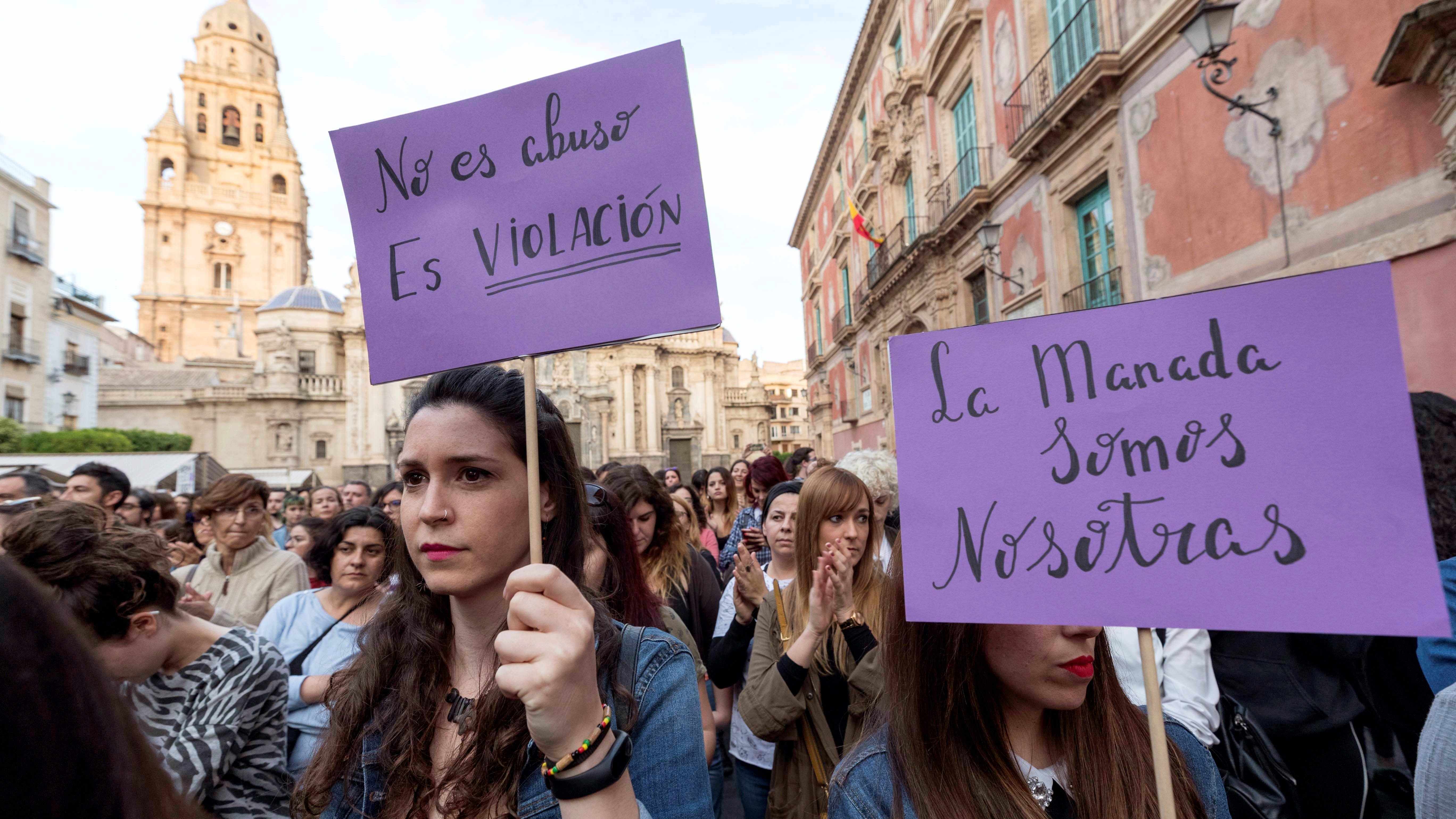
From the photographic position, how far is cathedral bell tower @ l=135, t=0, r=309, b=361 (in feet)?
179

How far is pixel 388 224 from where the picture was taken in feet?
5.48

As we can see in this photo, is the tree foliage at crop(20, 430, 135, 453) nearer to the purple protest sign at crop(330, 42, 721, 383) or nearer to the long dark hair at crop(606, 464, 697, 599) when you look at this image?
the long dark hair at crop(606, 464, 697, 599)

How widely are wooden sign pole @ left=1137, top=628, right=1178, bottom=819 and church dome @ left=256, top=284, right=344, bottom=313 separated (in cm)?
4882

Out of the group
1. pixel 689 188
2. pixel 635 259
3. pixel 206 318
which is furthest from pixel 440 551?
pixel 206 318

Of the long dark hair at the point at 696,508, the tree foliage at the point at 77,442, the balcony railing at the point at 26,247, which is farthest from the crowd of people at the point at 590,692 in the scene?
the balcony railing at the point at 26,247

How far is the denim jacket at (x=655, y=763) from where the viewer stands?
146cm

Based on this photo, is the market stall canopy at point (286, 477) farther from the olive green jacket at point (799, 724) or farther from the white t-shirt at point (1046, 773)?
the white t-shirt at point (1046, 773)

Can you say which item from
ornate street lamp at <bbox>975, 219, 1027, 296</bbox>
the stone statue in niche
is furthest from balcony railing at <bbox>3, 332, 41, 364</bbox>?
ornate street lamp at <bbox>975, 219, 1027, 296</bbox>

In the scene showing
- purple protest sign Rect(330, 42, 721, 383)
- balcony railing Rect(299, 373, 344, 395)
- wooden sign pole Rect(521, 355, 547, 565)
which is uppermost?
balcony railing Rect(299, 373, 344, 395)

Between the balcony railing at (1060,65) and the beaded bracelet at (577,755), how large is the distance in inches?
414

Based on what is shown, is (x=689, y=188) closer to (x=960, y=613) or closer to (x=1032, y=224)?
(x=960, y=613)

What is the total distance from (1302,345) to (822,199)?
3054 centimetres

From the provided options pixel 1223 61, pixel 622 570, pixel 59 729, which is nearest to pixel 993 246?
pixel 1223 61

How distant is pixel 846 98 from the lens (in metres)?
24.3
